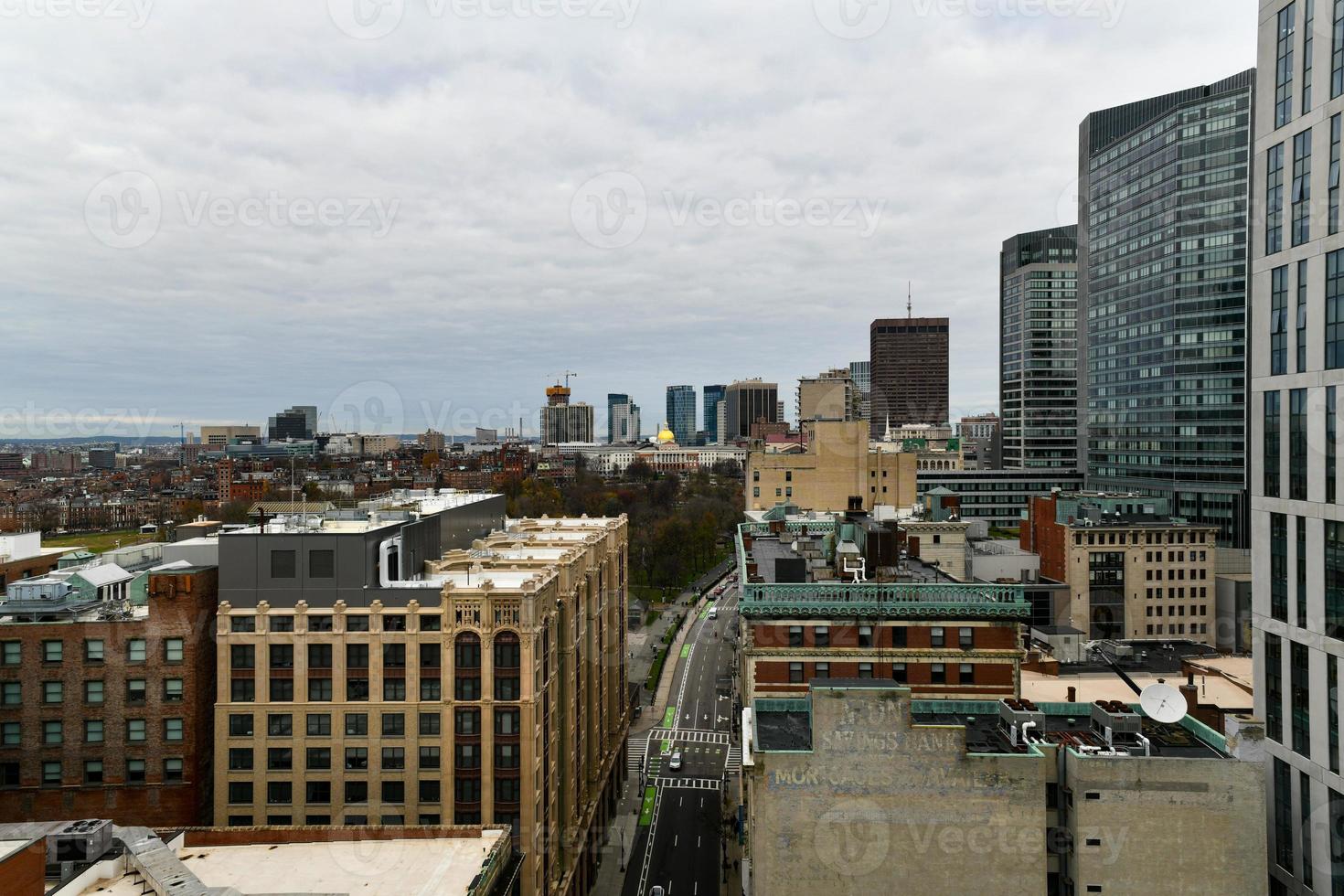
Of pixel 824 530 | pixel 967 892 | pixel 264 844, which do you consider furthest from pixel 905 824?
pixel 824 530

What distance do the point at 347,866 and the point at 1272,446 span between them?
41591mm

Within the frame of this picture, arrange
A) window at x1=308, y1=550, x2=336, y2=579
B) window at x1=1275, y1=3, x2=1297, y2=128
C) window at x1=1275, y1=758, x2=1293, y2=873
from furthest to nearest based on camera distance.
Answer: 1. window at x1=308, y1=550, x2=336, y2=579
2. window at x1=1275, y1=3, x2=1297, y2=128
3. window at x1=1275, y1=758, x2=1293, y2=873

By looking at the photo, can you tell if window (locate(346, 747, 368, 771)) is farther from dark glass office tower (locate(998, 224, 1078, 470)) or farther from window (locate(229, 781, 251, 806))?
dark glass office tower (locate(998, 224, 1078, 470))

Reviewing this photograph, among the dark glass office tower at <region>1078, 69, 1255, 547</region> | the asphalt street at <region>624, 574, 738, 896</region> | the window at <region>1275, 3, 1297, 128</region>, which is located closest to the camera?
the window at <region>1275, 3, 1297, 128</region>

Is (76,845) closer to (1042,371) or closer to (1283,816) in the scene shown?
(1283,816)

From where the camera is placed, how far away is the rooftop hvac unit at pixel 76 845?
26.4m

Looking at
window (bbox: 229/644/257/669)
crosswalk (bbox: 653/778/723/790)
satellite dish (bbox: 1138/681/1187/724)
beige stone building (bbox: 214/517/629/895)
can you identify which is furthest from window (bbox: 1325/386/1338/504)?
crosswalk (bbox: 653/778/723/790)

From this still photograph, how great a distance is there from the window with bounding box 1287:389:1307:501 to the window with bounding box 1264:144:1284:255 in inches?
265

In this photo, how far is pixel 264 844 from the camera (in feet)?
107

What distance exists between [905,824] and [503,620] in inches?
811

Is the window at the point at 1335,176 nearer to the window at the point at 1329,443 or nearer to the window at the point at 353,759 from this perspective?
the window at the point at 1329,443

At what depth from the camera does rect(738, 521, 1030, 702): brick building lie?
130 feet

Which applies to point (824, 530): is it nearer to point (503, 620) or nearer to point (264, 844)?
point (503, 620)

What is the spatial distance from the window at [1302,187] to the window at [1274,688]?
1698 centimetres
